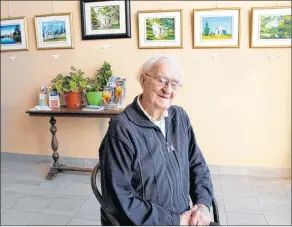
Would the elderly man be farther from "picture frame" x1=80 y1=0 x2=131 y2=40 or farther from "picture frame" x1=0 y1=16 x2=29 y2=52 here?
"picture frame" x1=0 y1=16 x2=29 y2=52

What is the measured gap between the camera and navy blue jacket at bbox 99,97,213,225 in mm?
1190

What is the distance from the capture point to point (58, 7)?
3.35 meters

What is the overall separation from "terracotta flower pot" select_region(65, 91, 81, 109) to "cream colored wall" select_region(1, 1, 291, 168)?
33 cm

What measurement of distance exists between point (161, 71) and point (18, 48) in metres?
2.85

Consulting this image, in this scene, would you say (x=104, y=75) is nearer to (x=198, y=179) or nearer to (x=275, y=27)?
(x=275, y=27)

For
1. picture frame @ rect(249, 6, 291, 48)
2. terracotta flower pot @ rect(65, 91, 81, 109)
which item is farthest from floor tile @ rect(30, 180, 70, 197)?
picture frame @ rect(249, 6, 291, 48)

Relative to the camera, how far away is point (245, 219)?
91.9 inches

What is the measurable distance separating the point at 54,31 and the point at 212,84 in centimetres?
193

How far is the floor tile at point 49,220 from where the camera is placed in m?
2.33

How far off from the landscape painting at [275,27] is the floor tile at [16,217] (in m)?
2.76

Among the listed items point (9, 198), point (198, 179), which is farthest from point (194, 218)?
point (9, 198)

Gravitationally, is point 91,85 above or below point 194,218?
above

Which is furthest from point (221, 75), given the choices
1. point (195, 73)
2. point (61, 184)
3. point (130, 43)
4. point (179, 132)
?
point (61, 184)

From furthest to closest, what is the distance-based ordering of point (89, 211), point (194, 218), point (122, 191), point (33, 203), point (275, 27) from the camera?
point (275, 27) < point (33, 203) < point (89, 211) < point (194, 218) < point (122, 191)
